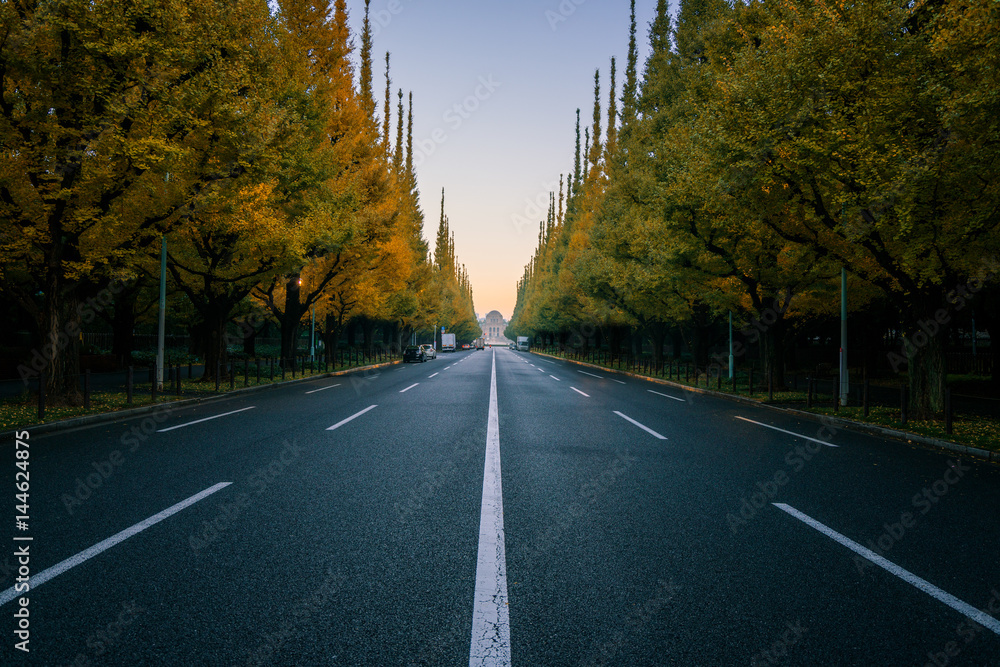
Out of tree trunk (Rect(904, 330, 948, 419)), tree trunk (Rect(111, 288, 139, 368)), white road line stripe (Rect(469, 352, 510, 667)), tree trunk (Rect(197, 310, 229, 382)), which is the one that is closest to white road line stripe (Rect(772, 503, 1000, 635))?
white road line stripe (Rect(469, 352, 510, 667))

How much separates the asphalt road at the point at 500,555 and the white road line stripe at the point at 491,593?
→ 2 cm

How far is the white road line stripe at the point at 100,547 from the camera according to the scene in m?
3.47

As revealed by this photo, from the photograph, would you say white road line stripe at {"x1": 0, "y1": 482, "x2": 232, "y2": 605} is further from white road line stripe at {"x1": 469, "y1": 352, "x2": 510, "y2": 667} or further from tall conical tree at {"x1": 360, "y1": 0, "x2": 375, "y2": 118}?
tall conical tree at {"x1": 360, "y1": 0, "x2": 375, "y2": 118}

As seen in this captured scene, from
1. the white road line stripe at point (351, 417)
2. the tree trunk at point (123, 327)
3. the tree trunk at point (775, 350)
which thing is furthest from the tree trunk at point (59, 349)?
the tree trunk at point (775, 350)

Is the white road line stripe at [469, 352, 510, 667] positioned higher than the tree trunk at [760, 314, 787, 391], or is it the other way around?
the tree trunk at [760, 314, 787, 391]

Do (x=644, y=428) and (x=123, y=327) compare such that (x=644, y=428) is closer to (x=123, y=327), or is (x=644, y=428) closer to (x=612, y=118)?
(x=123, y=327)

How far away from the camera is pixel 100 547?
409 cm

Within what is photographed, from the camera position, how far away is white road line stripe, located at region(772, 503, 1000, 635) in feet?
10.4

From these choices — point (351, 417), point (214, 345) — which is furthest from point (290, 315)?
point (351, 417)

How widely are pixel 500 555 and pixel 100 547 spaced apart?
302cm

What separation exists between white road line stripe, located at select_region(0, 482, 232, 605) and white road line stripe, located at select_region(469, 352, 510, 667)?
9.18 feet

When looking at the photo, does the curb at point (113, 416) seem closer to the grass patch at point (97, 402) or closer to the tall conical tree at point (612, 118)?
the grass patch at point (97, 402)

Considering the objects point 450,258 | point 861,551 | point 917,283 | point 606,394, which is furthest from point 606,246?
point 450,258

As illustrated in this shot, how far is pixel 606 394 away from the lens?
16703mm
